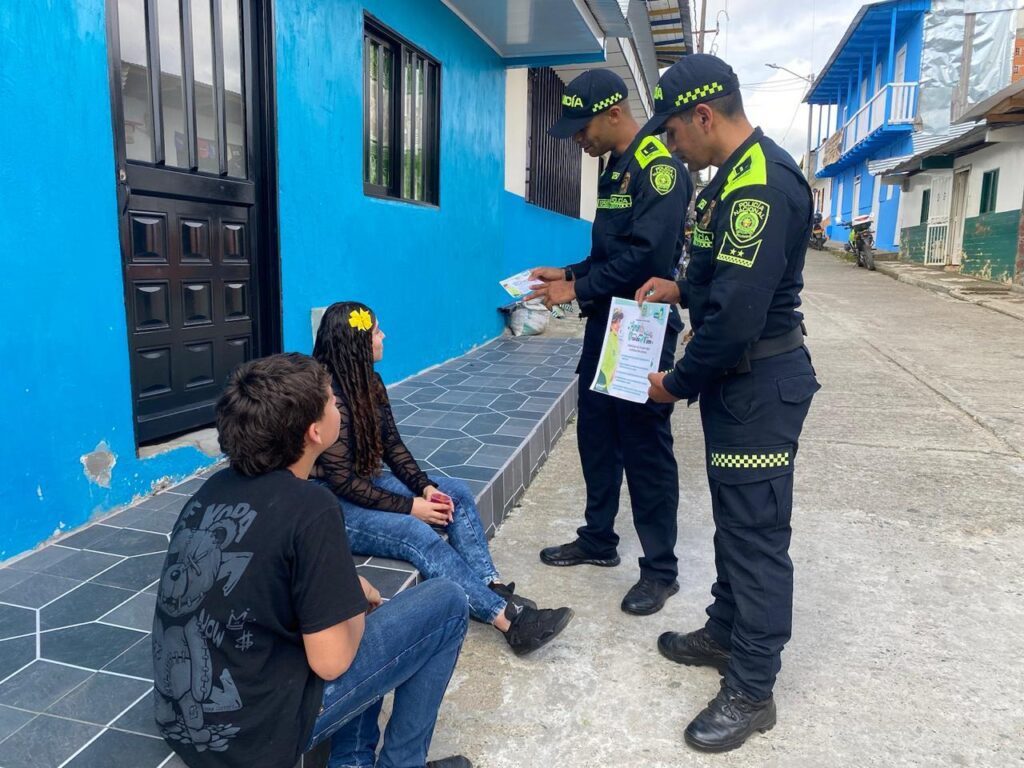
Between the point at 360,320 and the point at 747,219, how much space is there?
1241mm

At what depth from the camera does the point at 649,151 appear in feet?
8.80

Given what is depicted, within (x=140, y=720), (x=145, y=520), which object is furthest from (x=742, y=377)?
(x=145, y=520)

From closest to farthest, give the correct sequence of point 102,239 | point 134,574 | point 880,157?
point 134,574 < point 102,239 < point 880,157

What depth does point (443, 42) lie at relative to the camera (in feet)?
19.6

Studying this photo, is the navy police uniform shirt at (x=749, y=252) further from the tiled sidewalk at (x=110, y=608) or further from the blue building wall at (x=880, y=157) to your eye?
the blue building wall at (x=880, y=157)

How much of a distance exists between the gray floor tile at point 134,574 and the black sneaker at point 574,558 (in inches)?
58.1

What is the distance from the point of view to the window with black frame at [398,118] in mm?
5098

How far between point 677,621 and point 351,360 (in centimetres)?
146

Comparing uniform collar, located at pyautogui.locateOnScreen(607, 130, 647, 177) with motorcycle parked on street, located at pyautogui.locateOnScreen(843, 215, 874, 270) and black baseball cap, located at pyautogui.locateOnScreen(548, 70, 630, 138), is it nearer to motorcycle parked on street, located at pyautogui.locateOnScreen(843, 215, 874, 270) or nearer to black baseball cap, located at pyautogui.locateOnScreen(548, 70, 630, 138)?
black baseball cap, located at pyautogui.locateOnScreen(548, 70, 630, 138)

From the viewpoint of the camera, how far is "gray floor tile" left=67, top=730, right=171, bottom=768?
1.59m

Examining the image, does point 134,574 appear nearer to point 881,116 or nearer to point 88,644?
point 88,644

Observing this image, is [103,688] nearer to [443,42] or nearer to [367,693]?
[367,693]

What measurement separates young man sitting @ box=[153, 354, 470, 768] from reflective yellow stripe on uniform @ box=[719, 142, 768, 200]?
115 cm

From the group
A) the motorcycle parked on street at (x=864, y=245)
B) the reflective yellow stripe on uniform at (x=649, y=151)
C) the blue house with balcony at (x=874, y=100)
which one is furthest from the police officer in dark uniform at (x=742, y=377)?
the blue house with balcony at (x=874, y=100)
